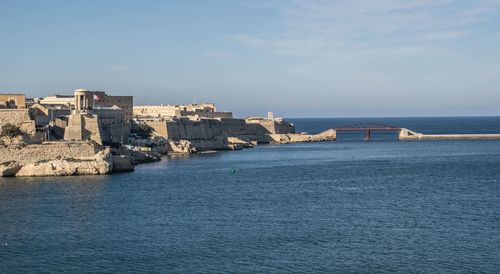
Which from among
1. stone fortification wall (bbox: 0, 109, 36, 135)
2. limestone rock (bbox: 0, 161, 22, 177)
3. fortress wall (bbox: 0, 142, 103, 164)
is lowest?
limestone rock (bbox: 0, 161, 22, 177)

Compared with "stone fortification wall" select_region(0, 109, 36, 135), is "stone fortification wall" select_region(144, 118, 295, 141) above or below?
below

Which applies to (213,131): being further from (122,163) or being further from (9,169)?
(9,169)

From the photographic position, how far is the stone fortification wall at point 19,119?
52781mm

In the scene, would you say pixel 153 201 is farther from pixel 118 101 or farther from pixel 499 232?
pixel 118 101

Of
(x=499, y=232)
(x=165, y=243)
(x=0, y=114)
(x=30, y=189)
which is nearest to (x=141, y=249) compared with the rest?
(x=165, y=243)

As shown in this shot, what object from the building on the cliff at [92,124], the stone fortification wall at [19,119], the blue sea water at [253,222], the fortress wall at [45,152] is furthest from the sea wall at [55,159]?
the building on the cliff at [92,124]

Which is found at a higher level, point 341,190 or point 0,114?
point 0,114

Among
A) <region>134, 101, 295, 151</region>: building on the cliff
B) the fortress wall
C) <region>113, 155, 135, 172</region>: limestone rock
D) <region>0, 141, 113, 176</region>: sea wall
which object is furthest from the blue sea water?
<region>134, 101, 295, 151</region>: building on the cliff

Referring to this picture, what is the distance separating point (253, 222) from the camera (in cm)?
2936

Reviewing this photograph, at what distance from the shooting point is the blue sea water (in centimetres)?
2289

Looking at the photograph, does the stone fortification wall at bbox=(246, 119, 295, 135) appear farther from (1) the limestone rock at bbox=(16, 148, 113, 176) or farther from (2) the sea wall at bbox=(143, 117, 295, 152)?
(1) the limestone rock at bbox=(16, 148, 113, 176)

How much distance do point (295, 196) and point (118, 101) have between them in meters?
49.1

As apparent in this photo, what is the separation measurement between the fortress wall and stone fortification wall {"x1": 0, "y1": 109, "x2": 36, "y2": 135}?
445 cm

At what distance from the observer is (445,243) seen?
2519cm
